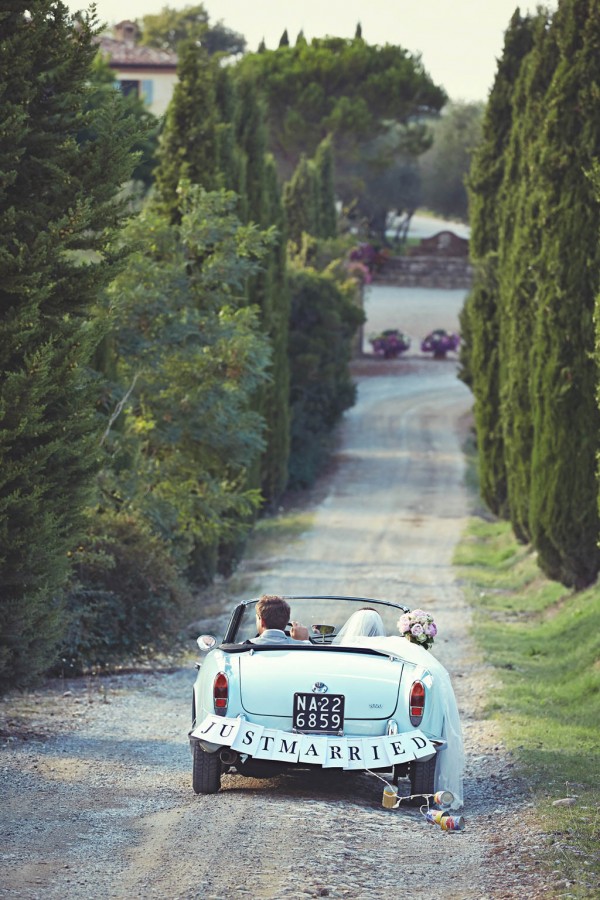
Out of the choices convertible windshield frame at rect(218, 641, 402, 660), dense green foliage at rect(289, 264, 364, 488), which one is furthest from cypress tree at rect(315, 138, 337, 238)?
convertible windshield frame at rect(218, 641, 402, 660)

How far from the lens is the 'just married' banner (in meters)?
8.41

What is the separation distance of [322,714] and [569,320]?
483 inches

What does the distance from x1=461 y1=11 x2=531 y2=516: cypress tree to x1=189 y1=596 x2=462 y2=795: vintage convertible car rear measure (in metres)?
19.9

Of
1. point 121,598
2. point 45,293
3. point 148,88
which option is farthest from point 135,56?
point 45,293

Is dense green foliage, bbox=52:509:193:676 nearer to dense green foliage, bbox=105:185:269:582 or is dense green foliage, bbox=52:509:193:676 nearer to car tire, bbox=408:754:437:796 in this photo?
dense green foliage, bbox=105:185:269:582

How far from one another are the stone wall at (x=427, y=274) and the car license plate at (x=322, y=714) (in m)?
67.8

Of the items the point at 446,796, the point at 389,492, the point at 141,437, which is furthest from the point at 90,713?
the point at 389,492

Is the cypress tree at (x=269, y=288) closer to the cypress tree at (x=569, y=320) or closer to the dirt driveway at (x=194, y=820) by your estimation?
the cypress tree at (x=569, y=320)

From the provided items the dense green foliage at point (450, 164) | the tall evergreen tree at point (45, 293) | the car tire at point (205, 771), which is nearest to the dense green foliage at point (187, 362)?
the tall evergreen tree at point (45, 293)

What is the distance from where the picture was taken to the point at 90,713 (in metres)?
13.2

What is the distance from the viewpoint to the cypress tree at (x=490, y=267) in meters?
28.9

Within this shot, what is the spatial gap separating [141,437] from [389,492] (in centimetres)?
1799

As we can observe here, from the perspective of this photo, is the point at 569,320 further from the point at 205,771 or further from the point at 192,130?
the point at 205,771

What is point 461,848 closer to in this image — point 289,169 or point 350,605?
point 350,605
